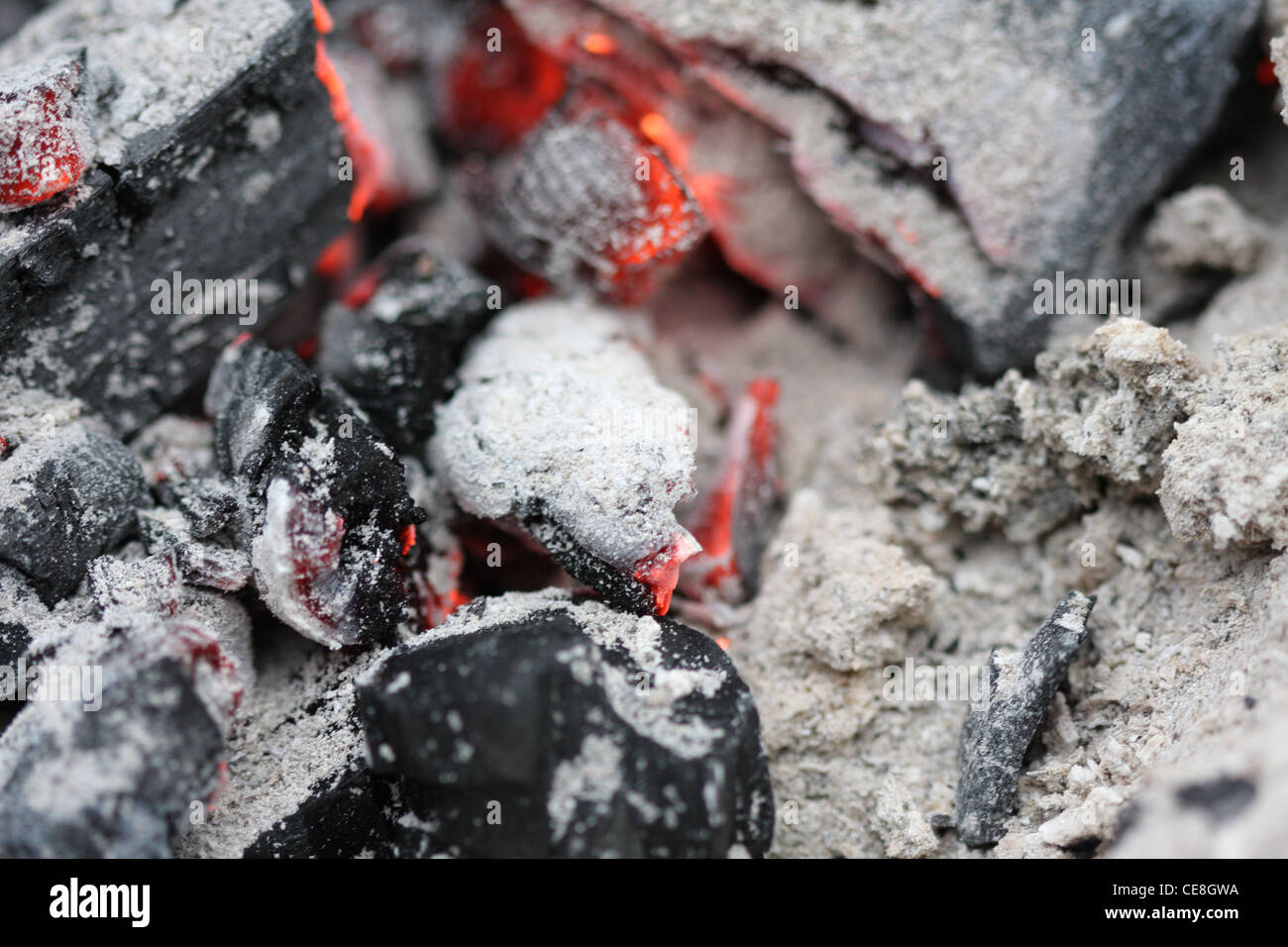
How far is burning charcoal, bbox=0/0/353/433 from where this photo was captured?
6.15 ft

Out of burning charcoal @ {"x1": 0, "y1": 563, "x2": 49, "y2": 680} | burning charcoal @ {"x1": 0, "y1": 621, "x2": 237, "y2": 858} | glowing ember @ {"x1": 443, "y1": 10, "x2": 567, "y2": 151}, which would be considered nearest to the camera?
burning charcoal @ {"x1": 0, "y1": 621, "x2": 237, "y2": 858}

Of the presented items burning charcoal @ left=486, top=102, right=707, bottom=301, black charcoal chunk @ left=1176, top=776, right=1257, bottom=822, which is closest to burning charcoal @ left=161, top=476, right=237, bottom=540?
burning charcoal @ left=486, top=102, right=707, bottom=301

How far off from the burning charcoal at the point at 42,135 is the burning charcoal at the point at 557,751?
1.10 meters

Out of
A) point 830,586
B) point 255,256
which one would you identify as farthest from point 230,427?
point 830,586

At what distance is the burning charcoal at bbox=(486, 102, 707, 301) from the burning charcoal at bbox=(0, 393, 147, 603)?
1057 mm

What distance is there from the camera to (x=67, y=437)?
186 cm

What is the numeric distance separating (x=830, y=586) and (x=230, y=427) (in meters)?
1.23

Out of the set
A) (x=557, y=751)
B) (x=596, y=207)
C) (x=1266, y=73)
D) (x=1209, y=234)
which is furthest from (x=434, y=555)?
(x=1266, y=73)

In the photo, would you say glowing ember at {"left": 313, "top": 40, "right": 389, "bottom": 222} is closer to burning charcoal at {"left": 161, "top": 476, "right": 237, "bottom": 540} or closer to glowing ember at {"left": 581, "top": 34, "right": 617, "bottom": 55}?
glowing ember at {"left": 581, "top": 34, "right": 617, "bottom": 55}

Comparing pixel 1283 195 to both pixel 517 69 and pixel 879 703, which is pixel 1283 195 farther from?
pixel 517 69

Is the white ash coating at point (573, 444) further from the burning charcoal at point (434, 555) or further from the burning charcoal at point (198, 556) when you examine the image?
the burning charcoal at point (198, 556)

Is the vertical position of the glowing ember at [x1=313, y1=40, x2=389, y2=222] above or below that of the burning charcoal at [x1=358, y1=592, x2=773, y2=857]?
above

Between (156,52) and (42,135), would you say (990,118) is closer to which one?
(156,52)

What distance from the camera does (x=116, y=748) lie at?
1452 mm
